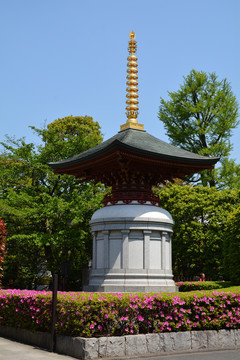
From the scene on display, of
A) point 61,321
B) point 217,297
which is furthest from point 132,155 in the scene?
point 61,321

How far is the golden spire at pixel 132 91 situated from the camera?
20188mm

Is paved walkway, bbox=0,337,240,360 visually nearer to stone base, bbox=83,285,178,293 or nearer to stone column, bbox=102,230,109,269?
stone base, bbox=83,285,178,293

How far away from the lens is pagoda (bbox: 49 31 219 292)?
1611 centimetres

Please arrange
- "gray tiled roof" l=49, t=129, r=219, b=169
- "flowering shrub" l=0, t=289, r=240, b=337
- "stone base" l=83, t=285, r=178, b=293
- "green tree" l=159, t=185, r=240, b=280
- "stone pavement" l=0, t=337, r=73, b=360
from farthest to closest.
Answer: "green tree" l=159, t=185, r=240, b=280 → "stone base" l=83, t=285, r=178, b=293 → "gray tiled roof" l=49, t=129, r=219, b=169 → "flowering shrub" l=0, t=289, r=240, b=337 → "stone pavement" l=0, t=337, r=73, b=360

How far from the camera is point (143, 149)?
51.5ft

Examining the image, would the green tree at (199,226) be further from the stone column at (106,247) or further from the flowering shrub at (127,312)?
the flowering shrub at (127,312)

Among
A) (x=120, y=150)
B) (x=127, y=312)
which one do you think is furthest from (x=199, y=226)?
(x=127, y=312)

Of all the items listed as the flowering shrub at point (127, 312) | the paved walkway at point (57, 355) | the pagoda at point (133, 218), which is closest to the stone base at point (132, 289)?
the pagoda at point (133, 218)

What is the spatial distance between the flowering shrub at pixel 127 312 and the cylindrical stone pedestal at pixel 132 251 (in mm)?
4058

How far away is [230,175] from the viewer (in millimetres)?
36906

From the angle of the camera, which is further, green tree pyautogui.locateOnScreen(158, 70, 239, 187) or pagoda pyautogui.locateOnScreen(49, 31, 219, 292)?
green tree pyautogui.locateOnScreen(158, 70, 239, 187)

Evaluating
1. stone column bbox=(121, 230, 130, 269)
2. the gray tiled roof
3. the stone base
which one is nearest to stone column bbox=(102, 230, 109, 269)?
stone column bbox=(121, 230, 130, 269)

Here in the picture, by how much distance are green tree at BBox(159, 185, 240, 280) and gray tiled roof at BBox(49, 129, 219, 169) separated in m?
9.90

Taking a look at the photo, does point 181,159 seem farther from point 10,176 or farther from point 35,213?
point 10,176
